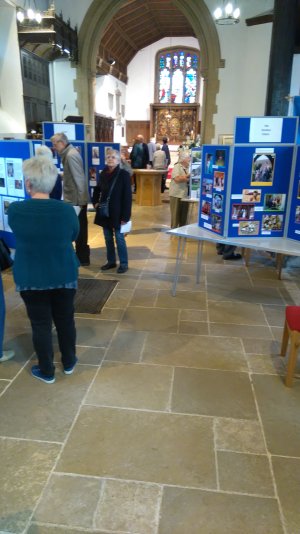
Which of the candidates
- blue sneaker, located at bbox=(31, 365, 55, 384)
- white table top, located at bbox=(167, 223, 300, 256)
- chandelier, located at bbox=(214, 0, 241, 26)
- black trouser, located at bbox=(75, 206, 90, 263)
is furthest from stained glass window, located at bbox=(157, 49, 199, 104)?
blue sneaker, located at bbox=(31, 365, 55, 384)

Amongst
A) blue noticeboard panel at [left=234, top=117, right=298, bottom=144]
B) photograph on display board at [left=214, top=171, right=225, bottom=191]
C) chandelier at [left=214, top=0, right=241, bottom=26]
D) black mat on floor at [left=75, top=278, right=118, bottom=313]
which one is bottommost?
black mat on floor at [left=75, top=278, right=118, bottom=313]

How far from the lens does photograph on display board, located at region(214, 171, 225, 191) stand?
3.60 meters

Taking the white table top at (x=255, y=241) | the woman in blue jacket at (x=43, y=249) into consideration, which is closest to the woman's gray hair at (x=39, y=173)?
the woman in blue jacket at (x=43, y=249)

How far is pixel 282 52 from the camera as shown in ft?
19.7

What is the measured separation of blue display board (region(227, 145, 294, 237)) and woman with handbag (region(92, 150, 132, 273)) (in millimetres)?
1336

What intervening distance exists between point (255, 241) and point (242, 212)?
0.95 feet

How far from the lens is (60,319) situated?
2443 millimetres

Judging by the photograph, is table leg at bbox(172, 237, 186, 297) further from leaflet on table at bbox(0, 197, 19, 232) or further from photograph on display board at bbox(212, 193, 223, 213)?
leaflet on table at bbox(0, 197, 19, 232)

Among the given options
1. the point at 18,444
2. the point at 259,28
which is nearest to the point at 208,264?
the point at 18,444

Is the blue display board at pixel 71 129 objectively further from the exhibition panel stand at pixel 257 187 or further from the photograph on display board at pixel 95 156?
the exhibition panel stand at pixel 257 187

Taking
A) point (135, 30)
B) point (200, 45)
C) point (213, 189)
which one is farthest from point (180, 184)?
point (135, 30)

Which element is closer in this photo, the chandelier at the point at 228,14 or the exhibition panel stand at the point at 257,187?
the exhibition panel stand at the point at 257,187

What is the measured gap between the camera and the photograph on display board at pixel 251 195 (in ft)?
11.7

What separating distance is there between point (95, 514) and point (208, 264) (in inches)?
148
